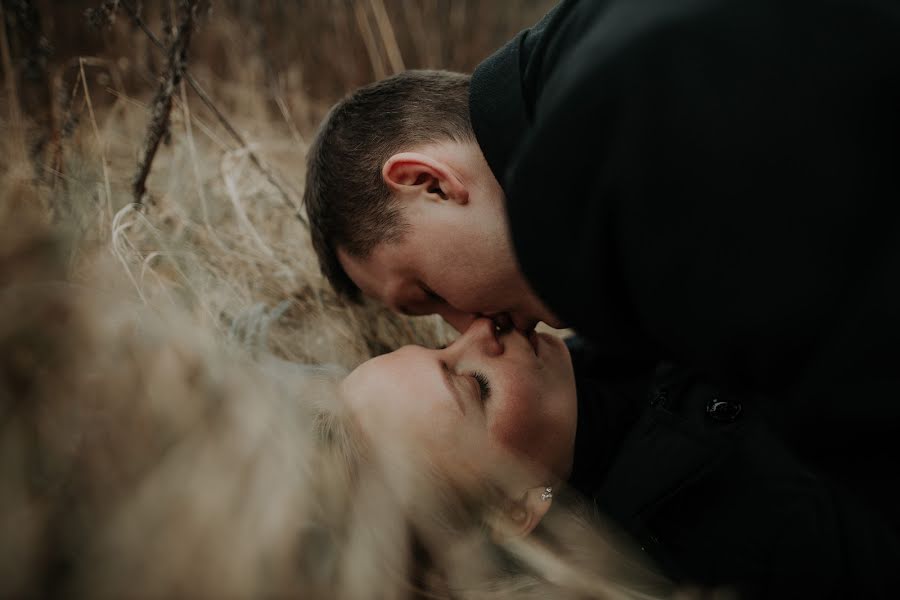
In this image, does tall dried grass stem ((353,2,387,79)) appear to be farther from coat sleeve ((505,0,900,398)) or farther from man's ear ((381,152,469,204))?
coat sleeve ((505,0,900,398))

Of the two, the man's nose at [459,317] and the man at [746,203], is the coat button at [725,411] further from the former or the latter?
the man's nose at [459,317]

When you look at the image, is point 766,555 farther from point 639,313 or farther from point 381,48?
point 381,48

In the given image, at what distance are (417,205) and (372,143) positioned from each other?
21 centimetres

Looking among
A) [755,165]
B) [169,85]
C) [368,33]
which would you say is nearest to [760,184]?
[755,165]

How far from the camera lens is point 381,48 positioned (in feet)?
9.96

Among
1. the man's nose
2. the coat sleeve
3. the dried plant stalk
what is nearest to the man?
the coat sleeve

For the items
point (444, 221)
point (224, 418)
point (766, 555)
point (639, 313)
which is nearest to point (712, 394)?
point (766, 555)

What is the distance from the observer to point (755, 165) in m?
0.80

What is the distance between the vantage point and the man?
80 cm

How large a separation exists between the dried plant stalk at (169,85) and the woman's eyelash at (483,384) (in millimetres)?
913

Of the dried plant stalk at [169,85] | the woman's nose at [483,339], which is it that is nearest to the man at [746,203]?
the woman's nose at [483,339]

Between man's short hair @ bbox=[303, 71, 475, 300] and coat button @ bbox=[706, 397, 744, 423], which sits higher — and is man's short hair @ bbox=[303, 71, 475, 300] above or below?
above

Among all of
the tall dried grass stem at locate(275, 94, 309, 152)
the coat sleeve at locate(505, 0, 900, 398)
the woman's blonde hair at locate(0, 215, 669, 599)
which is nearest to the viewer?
the woman's blonde hair at locate(0, 215, 669, 599)

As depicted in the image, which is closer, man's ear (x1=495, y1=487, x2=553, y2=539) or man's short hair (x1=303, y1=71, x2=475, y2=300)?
man's ear (x1=495, y1=487, x2=553, y2=539)
